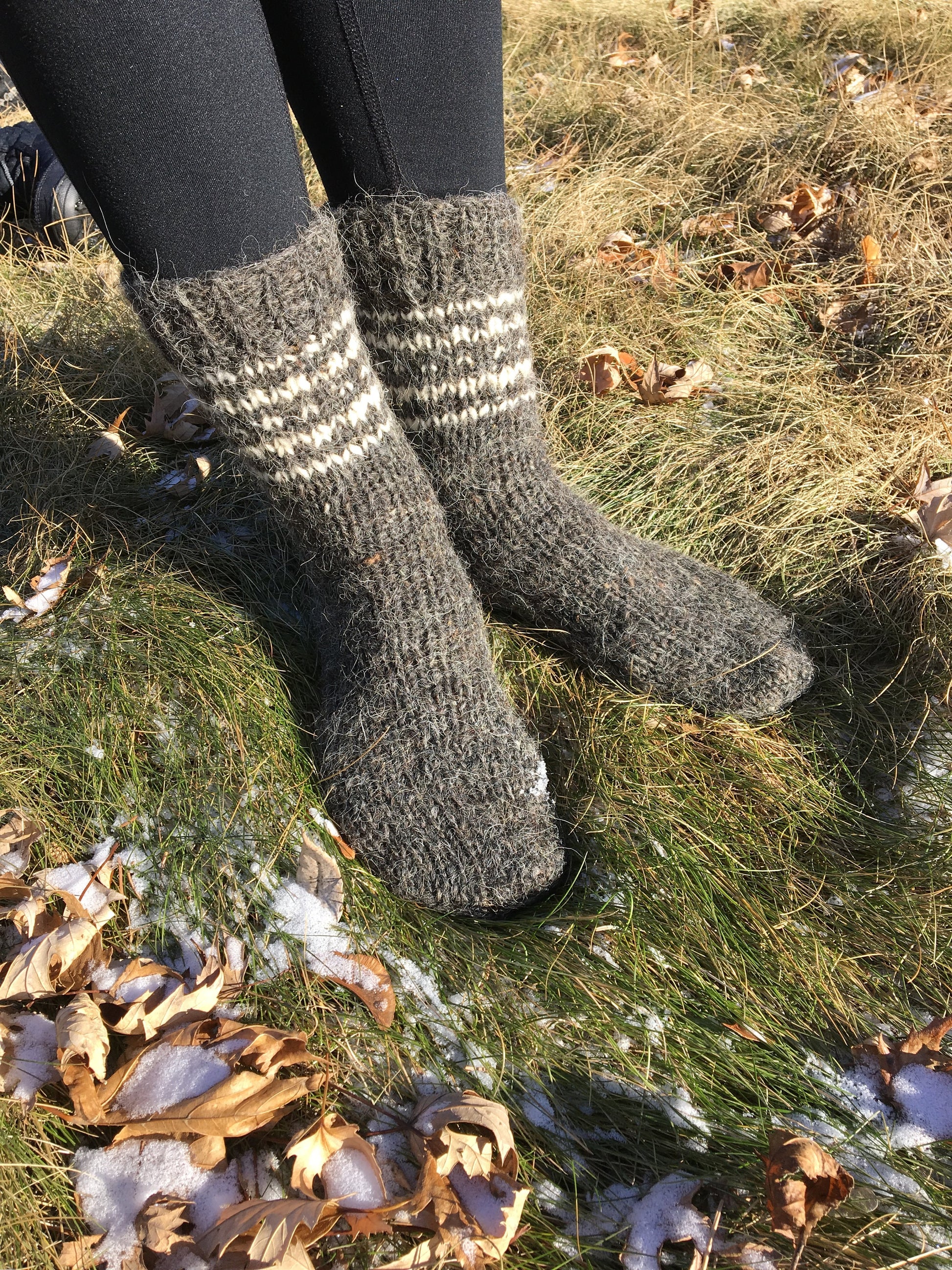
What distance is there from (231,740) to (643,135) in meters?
1.66

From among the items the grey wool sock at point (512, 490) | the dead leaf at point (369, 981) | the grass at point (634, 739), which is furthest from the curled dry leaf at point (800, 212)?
the dead leaf at point (369, 981)

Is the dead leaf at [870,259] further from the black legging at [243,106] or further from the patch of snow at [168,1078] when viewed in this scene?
the patch of snow at [168,1078]

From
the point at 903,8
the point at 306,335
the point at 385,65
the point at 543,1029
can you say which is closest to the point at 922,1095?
the point at 543,1029

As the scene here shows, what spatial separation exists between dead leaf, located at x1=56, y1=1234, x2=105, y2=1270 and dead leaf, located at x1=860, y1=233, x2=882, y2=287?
5.49 ft

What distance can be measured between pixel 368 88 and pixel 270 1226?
36.5 inches

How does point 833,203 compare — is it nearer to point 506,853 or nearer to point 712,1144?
point 506,853

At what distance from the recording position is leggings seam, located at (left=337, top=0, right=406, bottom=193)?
72 centimetres

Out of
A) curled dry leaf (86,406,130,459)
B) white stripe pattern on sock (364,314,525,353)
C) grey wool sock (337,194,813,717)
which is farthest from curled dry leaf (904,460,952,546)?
curled dry leaf (86,406,130,459)

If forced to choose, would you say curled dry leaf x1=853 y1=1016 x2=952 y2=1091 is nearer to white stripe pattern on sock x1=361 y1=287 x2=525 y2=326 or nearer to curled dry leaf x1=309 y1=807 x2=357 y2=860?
curled dry leaf x1=309 y1=807 x2=357 y2=860

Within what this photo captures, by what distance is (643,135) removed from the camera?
187 cm

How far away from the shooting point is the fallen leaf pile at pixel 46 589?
1095 mm

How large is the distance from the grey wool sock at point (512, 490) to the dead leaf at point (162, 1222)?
68 centimetres

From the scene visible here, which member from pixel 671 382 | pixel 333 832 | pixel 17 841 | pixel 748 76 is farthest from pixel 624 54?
pixel 17 841

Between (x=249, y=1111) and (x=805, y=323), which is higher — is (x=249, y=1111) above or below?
above
